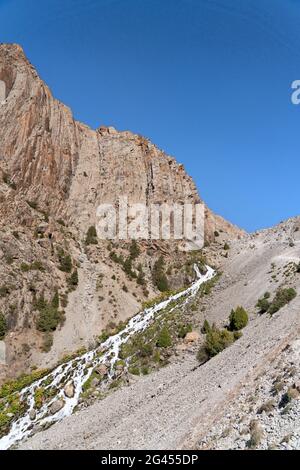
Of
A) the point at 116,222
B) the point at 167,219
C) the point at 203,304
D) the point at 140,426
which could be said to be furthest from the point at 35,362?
the point at 167,219

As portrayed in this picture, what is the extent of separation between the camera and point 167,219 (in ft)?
291

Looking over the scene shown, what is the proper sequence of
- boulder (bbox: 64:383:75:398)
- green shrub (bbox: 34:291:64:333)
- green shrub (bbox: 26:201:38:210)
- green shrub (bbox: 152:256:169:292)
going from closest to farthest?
boulder (bbox: 64:383:75:398), green shrub (bbox: 34:291:64:333), green shrub (bbox: 26:201:38:210), green shrub (bbox: 152:256:169:292)

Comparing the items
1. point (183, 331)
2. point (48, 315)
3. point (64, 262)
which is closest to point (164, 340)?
point (183, 331)

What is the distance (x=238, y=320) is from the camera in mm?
35719

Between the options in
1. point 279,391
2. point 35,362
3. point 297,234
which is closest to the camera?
point 279,391

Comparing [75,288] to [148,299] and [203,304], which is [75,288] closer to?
[148,299]

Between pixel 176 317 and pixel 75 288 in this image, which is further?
pixel 75 288

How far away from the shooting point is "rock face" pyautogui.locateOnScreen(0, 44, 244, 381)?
2223 inches

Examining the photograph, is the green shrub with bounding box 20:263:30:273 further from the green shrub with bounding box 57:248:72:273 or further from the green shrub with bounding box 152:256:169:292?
the green shrub with bounding box 152:256:169:292

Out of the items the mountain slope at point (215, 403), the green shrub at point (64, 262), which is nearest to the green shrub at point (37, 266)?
the green shrub at point (64, 262)

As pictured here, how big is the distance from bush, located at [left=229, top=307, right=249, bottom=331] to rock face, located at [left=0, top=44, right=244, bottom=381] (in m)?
24.1

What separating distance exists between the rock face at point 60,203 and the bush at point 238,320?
24.1 m

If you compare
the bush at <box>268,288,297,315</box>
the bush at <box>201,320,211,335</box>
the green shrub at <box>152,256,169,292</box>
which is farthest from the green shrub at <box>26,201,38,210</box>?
the bush at <box>268,288,297,315</box>

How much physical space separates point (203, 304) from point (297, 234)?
30.0 metres
